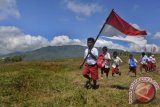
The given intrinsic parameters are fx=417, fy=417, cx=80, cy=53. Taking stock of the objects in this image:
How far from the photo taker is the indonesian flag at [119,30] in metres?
17.0

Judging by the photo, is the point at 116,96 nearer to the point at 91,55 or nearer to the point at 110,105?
→ the point at 110,105

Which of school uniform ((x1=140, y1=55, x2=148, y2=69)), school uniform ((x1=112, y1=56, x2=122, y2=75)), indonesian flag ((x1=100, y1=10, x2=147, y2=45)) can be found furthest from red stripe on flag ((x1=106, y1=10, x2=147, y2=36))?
school uniform ((x1=140, y1=55, x2=148, y2=69))

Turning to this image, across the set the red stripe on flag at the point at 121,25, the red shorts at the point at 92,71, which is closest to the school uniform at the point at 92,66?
the red shorts at the point at 92,71

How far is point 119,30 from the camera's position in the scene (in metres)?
17.3

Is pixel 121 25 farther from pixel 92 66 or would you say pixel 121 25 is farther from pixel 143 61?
pixel 143 61

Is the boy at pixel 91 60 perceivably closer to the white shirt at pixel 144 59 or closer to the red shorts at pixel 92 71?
the red shorts at pixel 92 71

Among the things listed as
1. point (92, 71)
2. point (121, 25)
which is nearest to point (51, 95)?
point (92, 71)

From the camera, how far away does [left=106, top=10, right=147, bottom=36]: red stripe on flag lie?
17031mm

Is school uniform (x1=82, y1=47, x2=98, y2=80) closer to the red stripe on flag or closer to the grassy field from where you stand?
the grassy field

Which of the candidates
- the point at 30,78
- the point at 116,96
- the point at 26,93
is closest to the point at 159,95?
the point at 116,96

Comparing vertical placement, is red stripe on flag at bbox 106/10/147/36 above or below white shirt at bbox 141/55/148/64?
above

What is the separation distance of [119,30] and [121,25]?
8.8 inches

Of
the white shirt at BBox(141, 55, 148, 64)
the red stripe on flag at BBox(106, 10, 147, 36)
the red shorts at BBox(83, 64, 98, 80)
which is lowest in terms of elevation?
Result: the red shorts at BBox(83, 64, 98, 80)

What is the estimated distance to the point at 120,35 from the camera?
56.6 ft
